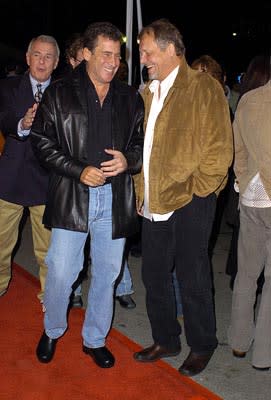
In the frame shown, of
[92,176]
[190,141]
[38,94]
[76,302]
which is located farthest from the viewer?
[76,302]

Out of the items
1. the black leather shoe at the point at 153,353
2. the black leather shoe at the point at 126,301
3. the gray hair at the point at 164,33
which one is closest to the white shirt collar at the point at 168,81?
the gray hair at the point at 164,33

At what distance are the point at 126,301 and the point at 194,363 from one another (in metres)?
1.21

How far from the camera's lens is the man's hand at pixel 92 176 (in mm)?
3219

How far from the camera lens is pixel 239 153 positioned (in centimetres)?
379

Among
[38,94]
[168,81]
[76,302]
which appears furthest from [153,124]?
[76,302]

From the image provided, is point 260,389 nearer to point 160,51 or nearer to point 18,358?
point 18,358

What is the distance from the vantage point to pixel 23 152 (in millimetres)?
4188

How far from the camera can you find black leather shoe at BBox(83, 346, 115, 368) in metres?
3.68

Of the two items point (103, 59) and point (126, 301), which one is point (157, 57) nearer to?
point (103, 59)

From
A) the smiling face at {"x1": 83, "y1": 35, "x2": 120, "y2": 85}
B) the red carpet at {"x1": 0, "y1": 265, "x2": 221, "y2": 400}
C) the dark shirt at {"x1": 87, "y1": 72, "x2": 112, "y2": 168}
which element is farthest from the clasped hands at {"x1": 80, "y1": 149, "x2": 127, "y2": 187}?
the red carpet at {"x1": 0, "y1": 265, "x2": 221, "y2": 400}

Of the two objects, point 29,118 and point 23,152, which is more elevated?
point 29,118

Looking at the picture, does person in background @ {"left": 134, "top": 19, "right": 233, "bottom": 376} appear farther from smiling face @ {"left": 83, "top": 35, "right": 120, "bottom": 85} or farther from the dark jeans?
smiling face @ {"left": 83, "top": 35, "right": 120, "bottom": 85}

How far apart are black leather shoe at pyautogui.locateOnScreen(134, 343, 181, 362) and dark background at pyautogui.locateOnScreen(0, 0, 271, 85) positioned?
90.0 feet

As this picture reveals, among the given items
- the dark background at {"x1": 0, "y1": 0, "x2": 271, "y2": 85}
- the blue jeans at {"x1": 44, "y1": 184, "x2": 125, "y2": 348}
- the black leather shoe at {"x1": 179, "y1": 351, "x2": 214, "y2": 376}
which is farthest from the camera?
the dark background at {"x1": 0, "y1": 0, "x2": 271, "y2": 85}
